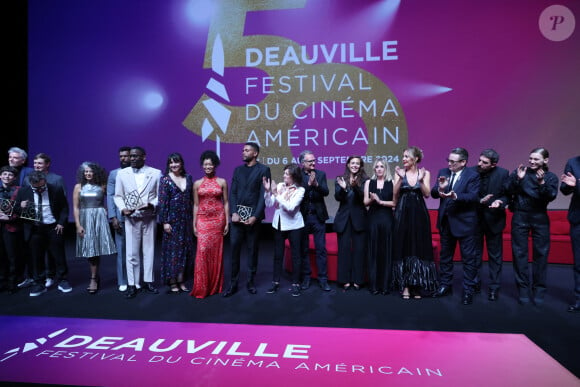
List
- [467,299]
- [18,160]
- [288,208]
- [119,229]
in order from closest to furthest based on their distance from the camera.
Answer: [467,299], [288,208], [119,229], [18,160]

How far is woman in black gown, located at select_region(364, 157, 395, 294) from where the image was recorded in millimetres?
4066

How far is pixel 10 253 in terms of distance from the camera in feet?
13.7

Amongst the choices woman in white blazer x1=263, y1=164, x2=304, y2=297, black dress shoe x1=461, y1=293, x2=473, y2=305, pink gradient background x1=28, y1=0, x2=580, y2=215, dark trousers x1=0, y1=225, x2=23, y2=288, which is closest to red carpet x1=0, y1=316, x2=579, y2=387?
black dress shoe x1=461, y1=293, x2=473, y2=305

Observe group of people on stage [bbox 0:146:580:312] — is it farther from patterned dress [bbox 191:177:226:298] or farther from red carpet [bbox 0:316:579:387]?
red carpet [bbox 0:316:579:387]

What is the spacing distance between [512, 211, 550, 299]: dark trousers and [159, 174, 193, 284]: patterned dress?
335 cm

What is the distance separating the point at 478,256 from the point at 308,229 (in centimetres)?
176

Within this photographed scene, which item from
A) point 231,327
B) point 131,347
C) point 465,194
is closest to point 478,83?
point 465,194

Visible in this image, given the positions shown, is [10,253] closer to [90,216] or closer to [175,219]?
[90,216]

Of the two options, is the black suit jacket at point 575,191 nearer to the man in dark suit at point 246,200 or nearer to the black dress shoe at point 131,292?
the man in dark suit at point 246,200

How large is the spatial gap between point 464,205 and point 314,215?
153 cm

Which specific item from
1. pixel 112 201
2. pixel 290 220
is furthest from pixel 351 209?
pixel 112 201

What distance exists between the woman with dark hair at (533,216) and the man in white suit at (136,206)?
3648mm

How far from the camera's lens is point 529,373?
2320 millimetres

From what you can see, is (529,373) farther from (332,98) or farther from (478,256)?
(332,98)
